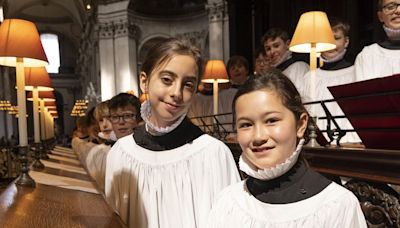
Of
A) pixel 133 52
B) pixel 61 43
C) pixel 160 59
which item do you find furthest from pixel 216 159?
pixel 61 43

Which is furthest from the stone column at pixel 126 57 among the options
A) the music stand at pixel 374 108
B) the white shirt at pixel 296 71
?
the music stand at pixel 374 108

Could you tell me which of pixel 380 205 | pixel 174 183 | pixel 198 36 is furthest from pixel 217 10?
pixel 174 183

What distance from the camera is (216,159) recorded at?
5.13 feet

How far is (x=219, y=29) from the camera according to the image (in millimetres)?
12906

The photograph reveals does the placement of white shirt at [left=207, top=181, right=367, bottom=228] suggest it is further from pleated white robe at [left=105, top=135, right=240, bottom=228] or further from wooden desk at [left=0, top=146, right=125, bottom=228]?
wooden desk at [left=0, top=146, right=125, bottom=228]

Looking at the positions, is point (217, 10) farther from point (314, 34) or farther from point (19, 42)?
point (19, 42)

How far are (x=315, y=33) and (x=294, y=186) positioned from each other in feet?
7.48

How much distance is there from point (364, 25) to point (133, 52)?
12377 mm

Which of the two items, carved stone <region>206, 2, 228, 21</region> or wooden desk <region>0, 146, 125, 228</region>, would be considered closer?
wooden desk <region>0, 146, 125, 228</region>

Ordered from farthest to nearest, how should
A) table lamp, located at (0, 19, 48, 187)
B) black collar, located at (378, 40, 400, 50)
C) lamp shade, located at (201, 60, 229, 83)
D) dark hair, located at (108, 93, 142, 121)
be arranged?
lamp shade, located at (201, 60, 229, 83) → black collar, located at (378, 40, 400, 50) → dark hair, located at (108, 93, 142, 121) → table lamp, located at (0, 19, 48, 187)

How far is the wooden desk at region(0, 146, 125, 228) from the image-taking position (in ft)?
3.59

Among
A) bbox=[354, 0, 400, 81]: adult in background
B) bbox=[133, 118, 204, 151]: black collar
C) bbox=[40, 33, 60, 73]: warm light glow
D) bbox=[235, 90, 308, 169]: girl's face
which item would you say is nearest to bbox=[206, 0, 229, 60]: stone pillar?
bbox=[354, 0, 400, 81]: adult in background

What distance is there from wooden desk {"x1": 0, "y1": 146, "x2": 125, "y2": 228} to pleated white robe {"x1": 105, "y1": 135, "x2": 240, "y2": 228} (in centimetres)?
18

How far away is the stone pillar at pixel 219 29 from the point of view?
12.7m
